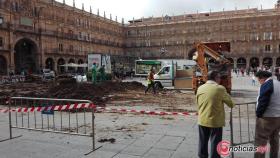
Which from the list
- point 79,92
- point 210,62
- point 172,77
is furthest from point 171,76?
point 79,92

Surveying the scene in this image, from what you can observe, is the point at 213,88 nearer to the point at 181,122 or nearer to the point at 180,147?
the point at 180,147

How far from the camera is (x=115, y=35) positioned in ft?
263

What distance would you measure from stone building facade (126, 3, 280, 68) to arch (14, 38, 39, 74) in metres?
32.3

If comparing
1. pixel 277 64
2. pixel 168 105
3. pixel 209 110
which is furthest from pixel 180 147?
pixel 277 64

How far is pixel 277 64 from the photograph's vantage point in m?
67.9

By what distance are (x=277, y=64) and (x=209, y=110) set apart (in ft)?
230

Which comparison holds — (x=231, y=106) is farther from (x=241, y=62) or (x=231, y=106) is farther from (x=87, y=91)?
(x=241, y=62)

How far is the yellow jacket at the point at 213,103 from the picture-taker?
185 inches

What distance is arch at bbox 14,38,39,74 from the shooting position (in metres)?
48.1

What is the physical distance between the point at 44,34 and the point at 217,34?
42.2 meters

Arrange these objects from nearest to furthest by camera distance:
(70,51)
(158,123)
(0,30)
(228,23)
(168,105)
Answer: (158,123), (168,105), (0,30), (70,51), (228,23)

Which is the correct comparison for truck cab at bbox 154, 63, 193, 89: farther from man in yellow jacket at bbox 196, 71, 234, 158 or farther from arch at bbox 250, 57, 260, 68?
arch at bbox 250, 57, 260, 68

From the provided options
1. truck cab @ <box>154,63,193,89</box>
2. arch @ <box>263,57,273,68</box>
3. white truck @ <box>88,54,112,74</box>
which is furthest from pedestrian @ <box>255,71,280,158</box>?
arch @ <box>263,57,273,68</box>

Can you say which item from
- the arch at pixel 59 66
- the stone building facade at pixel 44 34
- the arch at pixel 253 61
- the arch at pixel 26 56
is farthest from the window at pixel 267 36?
the arch at pixel 26 56
